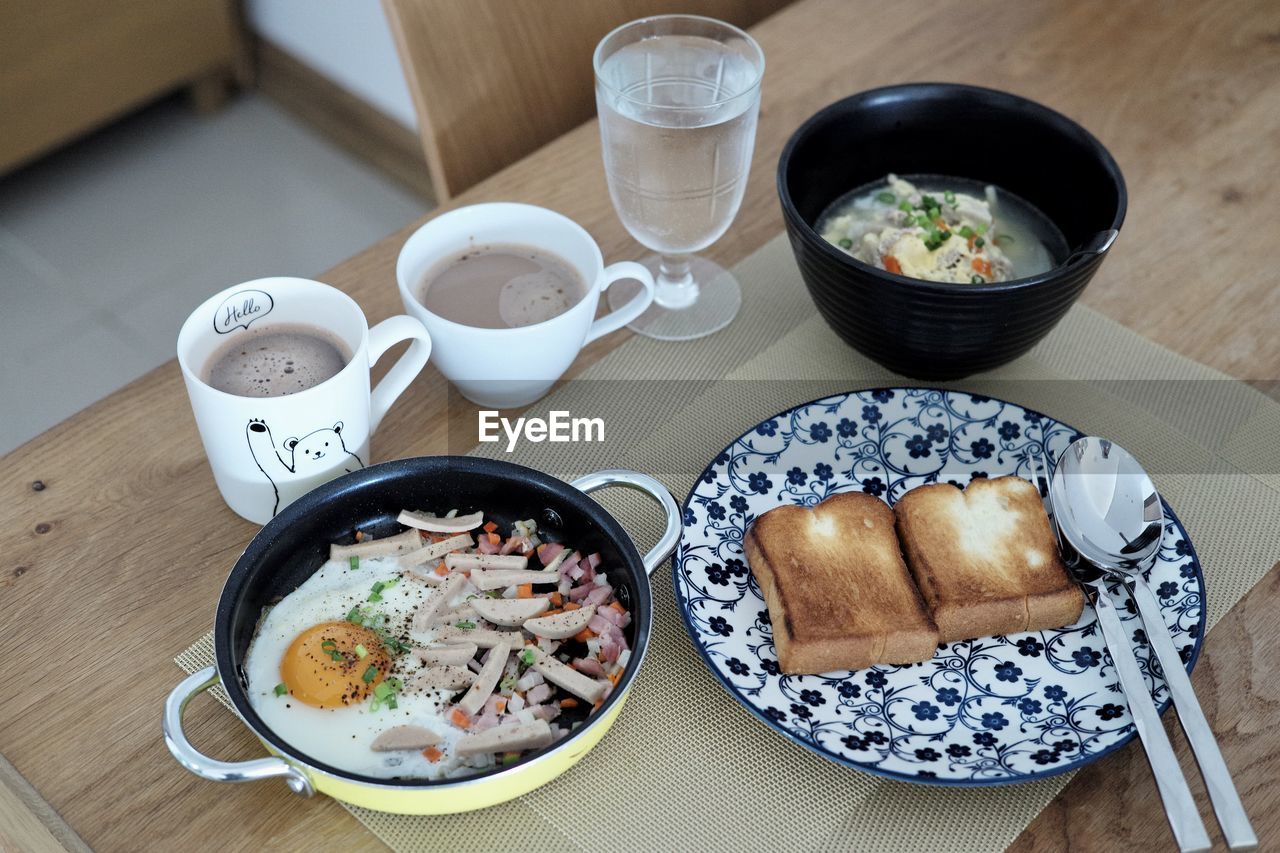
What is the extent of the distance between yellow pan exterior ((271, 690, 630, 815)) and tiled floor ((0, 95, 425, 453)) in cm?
206

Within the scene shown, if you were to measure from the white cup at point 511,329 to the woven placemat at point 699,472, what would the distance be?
0.07 m

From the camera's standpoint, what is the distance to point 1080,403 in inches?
50.8

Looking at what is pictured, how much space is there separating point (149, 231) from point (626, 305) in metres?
2.23

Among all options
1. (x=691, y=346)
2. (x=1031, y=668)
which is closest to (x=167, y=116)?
(x=691, y=346)

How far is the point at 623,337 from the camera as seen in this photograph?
1.37m

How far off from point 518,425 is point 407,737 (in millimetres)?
440

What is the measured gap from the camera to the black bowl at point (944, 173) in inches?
45.3

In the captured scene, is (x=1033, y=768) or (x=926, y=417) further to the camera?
(x=926, y=417)

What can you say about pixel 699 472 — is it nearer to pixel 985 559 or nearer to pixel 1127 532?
pixel 985 559

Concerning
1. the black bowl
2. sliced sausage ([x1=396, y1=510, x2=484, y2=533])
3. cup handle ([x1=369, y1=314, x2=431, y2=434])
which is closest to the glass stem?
the black bowl

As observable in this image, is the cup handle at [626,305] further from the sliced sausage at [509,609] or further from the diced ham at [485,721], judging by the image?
the diced ham at [485,721]

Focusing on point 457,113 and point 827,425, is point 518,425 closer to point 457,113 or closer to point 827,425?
point 827,425

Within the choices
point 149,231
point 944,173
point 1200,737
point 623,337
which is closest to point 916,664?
point 1200,737

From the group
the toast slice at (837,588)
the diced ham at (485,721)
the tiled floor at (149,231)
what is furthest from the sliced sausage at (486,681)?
the tiled floor at (149,231)
